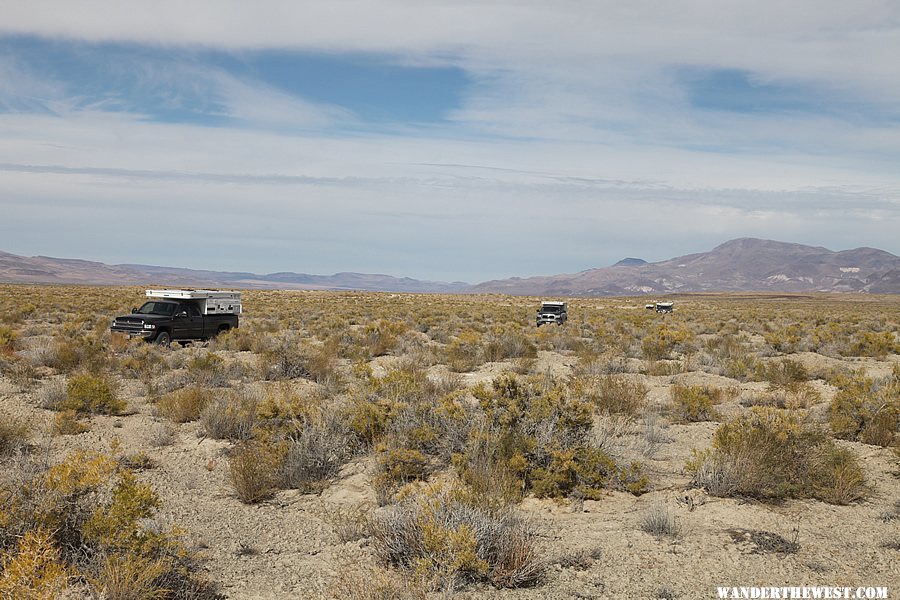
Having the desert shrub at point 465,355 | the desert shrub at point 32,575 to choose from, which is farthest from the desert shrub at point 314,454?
the desert shrub at point 465,355

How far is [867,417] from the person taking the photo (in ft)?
32.3

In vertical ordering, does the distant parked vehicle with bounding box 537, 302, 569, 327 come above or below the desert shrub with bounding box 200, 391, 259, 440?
above

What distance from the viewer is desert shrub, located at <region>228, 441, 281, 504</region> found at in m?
6.98

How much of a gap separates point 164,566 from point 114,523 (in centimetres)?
52

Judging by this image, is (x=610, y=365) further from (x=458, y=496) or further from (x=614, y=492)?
(x=458, y=496)

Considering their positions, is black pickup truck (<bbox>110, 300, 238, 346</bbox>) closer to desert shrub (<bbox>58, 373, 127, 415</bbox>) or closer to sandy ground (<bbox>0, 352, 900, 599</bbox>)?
desert shrub (<bbox>58, 373, 127, 415</bbox>)

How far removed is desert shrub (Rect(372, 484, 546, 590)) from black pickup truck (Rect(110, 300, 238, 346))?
15.4 meters

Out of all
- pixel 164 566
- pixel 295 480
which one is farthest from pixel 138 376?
pixel 164 566

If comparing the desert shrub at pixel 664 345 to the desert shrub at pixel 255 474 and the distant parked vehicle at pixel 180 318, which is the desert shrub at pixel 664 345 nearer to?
the desert shrub at pixel 255 474

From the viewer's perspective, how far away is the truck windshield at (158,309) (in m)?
19.6

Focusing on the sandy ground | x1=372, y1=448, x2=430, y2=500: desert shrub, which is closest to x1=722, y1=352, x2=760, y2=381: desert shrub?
the sandy ground

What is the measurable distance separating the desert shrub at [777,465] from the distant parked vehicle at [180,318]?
16271 millimetres

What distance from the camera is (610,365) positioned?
16844 millimetres

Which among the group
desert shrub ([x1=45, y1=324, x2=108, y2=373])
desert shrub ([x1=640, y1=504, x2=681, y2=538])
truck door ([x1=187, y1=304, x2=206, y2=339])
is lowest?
desert shrub ([x1=640, y1=504, x2=681, y2=538])
